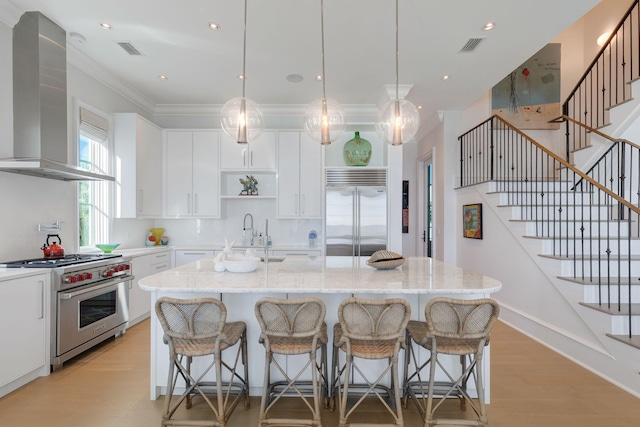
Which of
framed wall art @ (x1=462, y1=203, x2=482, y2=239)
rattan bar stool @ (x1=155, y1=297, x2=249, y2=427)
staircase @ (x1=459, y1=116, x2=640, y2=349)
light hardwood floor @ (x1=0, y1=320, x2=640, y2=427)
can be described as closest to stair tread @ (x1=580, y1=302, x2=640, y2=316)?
staircase @ (x1=459, y1=116, x2=640, y2=349)

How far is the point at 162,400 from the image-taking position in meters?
2.47

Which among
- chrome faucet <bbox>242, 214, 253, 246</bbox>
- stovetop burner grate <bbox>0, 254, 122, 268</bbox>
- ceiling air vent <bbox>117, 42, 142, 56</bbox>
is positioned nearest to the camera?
stovetop burner grate <bbox>0, 254, 122, 268</bbox>

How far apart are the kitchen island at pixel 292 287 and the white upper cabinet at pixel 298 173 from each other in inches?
95.9

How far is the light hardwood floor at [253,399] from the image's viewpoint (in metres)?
2.24

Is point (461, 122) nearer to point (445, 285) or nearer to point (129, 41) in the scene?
point (445, 285)

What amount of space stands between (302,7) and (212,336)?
272 centimetres

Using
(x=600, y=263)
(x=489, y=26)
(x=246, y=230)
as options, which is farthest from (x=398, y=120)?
(x=246, y=230)

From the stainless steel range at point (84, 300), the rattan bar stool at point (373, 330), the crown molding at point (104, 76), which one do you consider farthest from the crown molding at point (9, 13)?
the rattan bar stool at point (373, 330)

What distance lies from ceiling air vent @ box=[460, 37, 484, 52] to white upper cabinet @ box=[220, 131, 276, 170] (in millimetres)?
2905

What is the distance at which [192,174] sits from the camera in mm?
5301

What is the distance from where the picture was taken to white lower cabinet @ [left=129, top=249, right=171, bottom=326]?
404cm

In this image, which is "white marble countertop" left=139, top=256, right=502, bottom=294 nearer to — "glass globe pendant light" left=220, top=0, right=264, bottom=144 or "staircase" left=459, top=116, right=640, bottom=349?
"glass globe pendant light" left=220, top=0, right=264, bottom=144

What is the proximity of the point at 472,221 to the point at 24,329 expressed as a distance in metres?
5.35

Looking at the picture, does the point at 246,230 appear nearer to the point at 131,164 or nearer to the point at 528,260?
the point at 131,164
